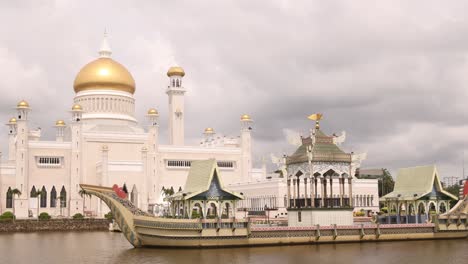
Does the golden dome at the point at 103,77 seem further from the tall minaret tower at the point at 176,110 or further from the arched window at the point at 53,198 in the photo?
the arched window at the point at 53,198

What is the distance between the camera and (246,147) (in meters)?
88.0

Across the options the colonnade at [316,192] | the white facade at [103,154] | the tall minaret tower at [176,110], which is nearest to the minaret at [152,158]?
the white facade at [103,154]

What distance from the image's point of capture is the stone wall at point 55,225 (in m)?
60.3

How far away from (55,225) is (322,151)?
3537 centimetres

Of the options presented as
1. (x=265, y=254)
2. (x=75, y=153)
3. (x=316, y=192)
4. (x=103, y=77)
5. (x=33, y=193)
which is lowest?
(x=265, y=254)

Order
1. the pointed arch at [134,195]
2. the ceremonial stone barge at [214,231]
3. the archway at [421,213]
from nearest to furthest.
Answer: the ceremonial stone barge at [214,231] → the archway at [421,213] → the pointed arch at [134,195]

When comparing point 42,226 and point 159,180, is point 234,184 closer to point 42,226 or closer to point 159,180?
point 159,180

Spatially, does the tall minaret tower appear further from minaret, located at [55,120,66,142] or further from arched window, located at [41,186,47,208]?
arched window, located at [41,186,47,208]

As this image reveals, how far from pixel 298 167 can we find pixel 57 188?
48.8 meters

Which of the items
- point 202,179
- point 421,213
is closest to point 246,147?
point 421,213

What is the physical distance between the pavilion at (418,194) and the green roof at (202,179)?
12790 mm

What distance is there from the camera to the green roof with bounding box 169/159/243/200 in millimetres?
33281

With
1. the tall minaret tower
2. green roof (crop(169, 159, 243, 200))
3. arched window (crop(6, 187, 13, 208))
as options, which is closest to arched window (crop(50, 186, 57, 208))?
arched window (crop(6, 187, 13, 208))

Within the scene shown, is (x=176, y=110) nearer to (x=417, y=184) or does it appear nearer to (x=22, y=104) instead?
(x=22, y=104)
